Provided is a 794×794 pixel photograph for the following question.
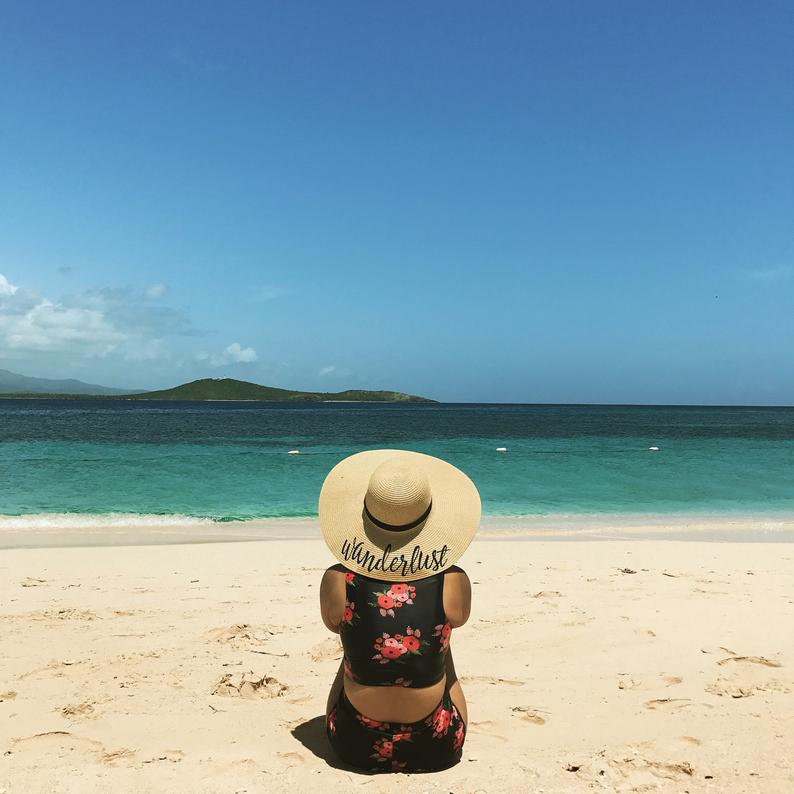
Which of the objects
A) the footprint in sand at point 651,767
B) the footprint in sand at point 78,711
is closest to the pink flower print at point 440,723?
the footprint in sand at point 651,767

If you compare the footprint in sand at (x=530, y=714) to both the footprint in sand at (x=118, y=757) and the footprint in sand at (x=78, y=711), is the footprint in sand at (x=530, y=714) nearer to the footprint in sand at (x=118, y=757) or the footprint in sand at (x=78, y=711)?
the footprint in sand at (x=118, y=757)

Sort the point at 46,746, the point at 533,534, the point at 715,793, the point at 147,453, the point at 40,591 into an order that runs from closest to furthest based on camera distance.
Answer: the point at 715,793, the point at 46,746, the point at 40,591, the point at 533,534, the point at 147,453

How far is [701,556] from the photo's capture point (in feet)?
30.6

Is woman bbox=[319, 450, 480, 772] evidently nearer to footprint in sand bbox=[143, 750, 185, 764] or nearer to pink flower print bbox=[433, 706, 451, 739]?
pink flower print bbox=[433, 706, 451, 739]

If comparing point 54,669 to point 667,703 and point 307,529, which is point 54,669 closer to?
point 667,703

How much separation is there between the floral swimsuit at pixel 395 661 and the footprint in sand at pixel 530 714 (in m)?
0.99

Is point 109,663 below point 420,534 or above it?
below

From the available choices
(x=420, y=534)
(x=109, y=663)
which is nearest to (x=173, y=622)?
(x=109, y=663)

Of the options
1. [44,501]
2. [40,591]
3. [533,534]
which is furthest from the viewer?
[44,501]

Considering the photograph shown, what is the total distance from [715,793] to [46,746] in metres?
3.66

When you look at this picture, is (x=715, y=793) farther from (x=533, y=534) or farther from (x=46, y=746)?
(x=533, y=534)

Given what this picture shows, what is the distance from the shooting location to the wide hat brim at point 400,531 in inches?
122

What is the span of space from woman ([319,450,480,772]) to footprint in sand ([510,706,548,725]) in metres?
0.96

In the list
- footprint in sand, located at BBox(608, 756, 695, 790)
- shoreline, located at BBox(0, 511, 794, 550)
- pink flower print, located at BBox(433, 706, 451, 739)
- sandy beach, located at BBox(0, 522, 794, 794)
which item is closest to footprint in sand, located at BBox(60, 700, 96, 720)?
sandy beach, located at BBox(0, 522, 794, 794)
